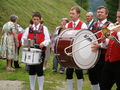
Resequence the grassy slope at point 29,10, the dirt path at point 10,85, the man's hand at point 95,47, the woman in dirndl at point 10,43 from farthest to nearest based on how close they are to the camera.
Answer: the grassy slope at point 29,10 → the woman in dirndl at point 10,43 → the dirt path at point 10,85 → the man's hand at point 95,47

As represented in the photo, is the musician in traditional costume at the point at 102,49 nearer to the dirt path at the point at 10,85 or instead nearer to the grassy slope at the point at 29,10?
the dirt path at the point at 10,85

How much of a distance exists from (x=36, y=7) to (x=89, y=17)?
1888 cm

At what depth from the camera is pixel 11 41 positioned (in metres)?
10.3

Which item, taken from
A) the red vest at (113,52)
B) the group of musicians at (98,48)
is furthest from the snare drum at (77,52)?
the red vest at (113,52)

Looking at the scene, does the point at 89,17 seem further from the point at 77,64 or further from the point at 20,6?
the point at 20,6

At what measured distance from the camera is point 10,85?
27.3 ft

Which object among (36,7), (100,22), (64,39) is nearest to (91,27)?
(100,22)

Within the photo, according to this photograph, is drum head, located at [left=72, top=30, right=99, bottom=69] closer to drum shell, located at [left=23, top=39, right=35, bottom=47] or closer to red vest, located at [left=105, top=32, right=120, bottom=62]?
red vest, located at [left=105, top=32, right=120, bottom=62]

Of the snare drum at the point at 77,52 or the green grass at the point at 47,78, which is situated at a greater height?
the snare drum at the point at 77,52

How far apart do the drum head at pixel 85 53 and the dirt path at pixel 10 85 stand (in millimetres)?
2727

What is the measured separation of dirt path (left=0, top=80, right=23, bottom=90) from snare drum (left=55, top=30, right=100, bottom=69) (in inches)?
98.8

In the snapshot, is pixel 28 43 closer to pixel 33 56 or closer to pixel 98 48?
pixel 33 56

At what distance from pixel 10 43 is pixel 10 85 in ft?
7.68

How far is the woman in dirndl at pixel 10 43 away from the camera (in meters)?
10.2
